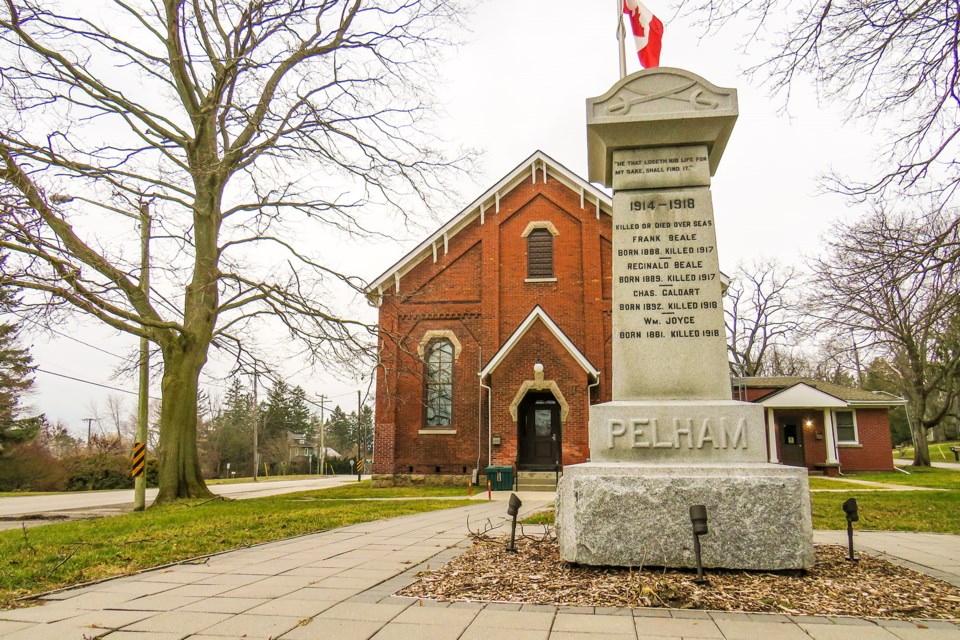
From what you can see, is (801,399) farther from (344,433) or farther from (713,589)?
(344,433)

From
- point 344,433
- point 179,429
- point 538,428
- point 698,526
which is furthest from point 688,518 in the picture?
point 344,433

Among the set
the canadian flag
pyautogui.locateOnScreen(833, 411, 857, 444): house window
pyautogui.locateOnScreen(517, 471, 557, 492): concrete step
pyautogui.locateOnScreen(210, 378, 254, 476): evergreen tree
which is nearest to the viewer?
the canadian flag

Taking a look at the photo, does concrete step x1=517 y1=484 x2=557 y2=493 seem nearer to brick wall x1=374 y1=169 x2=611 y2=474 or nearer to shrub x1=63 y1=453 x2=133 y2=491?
brick wall x1=374 y1=169 x2=611 y2=474

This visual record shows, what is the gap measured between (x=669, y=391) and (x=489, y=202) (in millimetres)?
17985

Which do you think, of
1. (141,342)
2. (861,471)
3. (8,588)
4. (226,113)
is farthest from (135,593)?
(861,471)

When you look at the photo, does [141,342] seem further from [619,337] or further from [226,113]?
[619,337]

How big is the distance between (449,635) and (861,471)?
94.3 feet

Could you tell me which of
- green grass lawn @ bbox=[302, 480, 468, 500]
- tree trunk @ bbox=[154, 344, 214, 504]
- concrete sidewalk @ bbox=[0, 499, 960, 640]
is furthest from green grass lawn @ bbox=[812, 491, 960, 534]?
tree trunk @ bbox=[154, 344, 214, 504]

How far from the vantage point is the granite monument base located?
4.71 m

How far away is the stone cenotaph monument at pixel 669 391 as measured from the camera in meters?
4.75

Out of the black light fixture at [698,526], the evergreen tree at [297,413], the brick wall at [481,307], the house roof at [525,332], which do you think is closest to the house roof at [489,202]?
the brick wall at [481,307]

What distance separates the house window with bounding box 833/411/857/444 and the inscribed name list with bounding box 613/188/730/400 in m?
25.5

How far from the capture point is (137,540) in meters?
7.70

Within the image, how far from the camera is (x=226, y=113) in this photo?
16.1 meters
